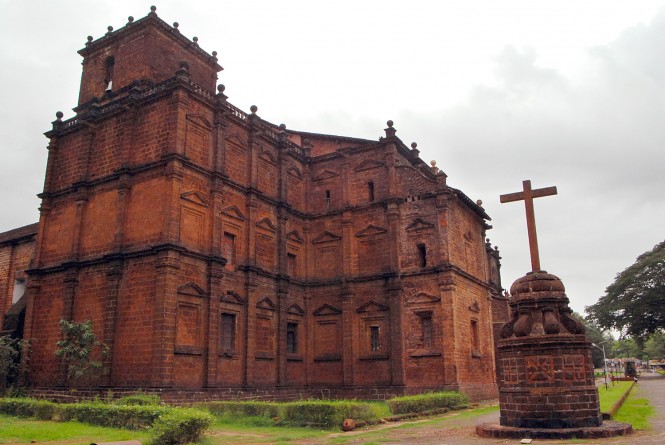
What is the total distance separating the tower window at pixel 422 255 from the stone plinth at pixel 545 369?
48.6 ft

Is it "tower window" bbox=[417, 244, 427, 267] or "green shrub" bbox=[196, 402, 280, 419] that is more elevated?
"tower window" bbox=[417, 244, 427, 267]

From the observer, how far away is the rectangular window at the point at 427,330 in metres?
27.5

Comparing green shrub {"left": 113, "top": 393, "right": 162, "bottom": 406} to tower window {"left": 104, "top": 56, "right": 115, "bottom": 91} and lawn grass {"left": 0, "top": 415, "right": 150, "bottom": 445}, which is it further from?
tower window {"left": 104, "top": 56, "right": 115, "bottom": 91}

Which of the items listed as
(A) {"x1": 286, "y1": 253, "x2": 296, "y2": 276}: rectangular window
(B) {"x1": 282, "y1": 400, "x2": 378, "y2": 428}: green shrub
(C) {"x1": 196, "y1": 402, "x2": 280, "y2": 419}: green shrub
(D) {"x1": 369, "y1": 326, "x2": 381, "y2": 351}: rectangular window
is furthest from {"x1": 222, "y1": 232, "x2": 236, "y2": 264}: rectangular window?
(B) {"x1": 282, "y1": 400, "x2": 378, "y2": 428}: green shrub

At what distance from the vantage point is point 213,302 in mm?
23938

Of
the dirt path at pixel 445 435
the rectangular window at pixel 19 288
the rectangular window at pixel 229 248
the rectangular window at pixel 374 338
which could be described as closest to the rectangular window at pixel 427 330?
the rectangular window at pixel 374 338

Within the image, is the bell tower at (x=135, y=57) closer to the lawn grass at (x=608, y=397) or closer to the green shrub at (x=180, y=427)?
the green shrub at (x=180, y=427)

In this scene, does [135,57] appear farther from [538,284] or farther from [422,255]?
[538,284]

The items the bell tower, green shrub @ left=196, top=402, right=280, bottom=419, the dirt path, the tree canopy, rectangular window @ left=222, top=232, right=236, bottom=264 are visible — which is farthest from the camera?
the tree canopy

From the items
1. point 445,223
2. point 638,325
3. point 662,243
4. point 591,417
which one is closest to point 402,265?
point 445,223

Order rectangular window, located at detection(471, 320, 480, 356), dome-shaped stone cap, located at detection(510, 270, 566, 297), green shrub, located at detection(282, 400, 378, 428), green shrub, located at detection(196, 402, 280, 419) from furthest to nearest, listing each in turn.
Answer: rectangular window, located at detection(471, 320, 480, 356)
green shrub, located at detection(196, 402, 280, 419)
green shrub, located at detection(282, 400, 378, 428)
dome-shaped stone cap, located at detection(510, 270, 566, 297)

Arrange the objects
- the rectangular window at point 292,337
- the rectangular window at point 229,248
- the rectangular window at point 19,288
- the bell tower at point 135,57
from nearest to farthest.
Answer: the rectangular window at point 229,248, the bell tower at point 135,57, the rectangular window at point 292,337, the rectangular window at point 19,288

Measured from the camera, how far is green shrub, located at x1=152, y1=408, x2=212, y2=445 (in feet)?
39.7

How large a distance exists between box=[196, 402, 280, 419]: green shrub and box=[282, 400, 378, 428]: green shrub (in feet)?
2.46
